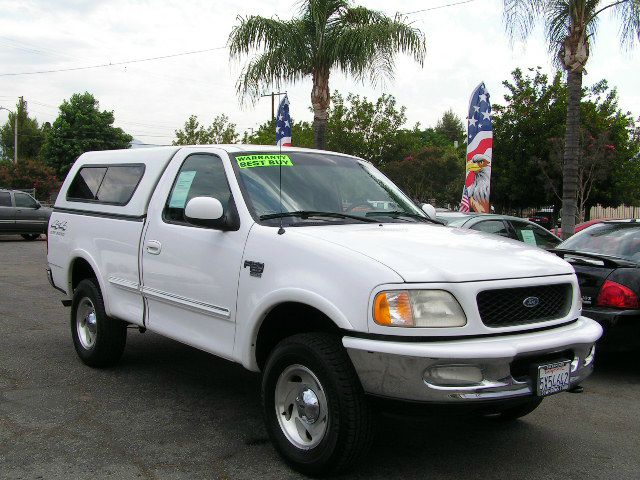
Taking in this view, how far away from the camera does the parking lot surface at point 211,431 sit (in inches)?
147

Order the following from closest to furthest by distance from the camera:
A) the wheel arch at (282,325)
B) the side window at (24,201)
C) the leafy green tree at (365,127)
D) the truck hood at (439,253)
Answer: the truck hood at (439,253) → the wheel arch at (282,325) → the side window at (24,201) → the leafy green tree at (365,127)

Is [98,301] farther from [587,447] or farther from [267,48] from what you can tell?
[267,48]

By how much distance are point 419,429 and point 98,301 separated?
294 cm

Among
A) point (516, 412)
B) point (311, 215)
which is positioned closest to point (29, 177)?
point (311, 215)

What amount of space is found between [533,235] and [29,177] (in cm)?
3561

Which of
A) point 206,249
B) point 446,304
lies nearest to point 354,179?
point 206,249

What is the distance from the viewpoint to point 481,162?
15.3 metres

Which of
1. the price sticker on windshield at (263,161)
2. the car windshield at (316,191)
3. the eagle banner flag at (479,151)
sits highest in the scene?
the eagle banner flag at (479,151)

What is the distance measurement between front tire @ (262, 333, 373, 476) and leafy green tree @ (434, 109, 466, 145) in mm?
96586

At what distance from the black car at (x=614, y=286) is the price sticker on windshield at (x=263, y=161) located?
3022mm

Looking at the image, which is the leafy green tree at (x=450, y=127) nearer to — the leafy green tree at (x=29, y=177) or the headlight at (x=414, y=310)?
the leafy green tree at (x=29, y=177)

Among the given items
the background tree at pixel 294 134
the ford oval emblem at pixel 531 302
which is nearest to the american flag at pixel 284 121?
the ford oval emblem at pixel 531 302

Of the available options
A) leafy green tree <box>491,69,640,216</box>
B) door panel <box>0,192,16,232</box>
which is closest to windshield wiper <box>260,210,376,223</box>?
door panel <box>0,192,16,232</box>

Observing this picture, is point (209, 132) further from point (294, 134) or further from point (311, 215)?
point (311, 215)
